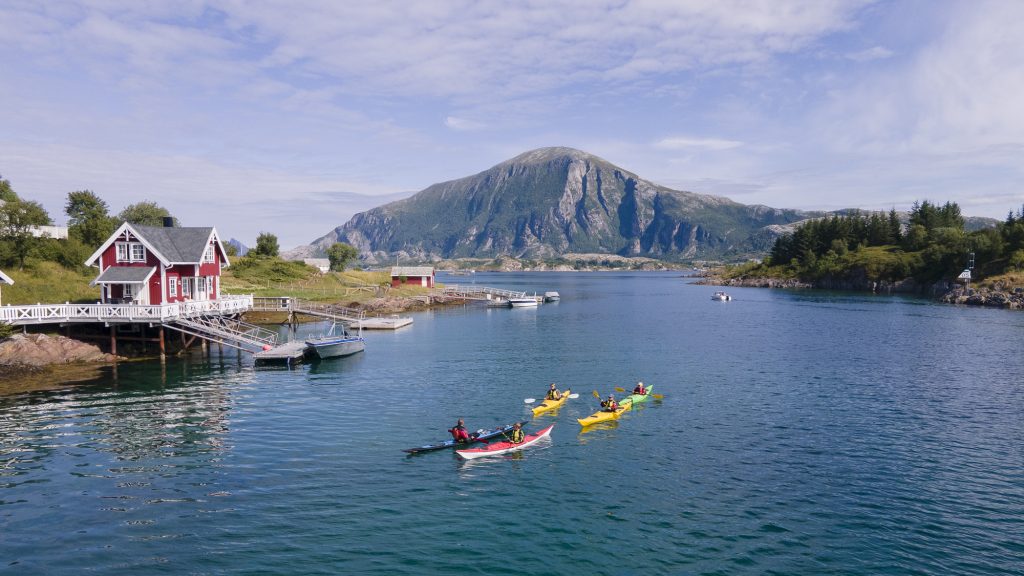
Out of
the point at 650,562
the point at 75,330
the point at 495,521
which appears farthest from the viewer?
the point at 75,330

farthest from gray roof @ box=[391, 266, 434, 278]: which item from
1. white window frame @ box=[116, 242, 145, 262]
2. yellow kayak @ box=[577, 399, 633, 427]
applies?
yellow kayak @ box=[577, 399, 633, 427]

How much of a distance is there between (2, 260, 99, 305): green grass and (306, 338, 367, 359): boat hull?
2986 cm

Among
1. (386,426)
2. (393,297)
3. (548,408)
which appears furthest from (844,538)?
(393,297)

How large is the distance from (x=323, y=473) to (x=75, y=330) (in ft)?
151

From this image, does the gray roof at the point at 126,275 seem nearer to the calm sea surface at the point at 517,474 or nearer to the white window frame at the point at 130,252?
the white window frame at the point at 130,252

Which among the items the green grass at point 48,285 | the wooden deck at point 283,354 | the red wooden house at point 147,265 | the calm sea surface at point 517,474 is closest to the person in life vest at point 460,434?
the calm sea surface at point 517,474

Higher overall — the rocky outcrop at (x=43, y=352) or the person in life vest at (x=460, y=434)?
the rocky outcrop at (x=43, y=352)

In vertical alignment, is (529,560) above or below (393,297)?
below

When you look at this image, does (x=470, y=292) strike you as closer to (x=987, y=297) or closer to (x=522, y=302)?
(x=522, y=302)

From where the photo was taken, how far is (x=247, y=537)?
22656 millimetres

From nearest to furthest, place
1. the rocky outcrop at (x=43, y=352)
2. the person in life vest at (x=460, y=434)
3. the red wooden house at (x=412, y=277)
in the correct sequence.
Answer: the person in life vest at (x=460, y=434) < the rocky outcrop at (x=43, y=352) < the red wooden house at (x=412, y=277)

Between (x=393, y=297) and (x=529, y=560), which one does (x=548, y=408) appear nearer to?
(x=529, y=560)

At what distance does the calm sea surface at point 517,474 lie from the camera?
71.3ft

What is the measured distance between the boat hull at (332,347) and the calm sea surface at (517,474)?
16.5ft
